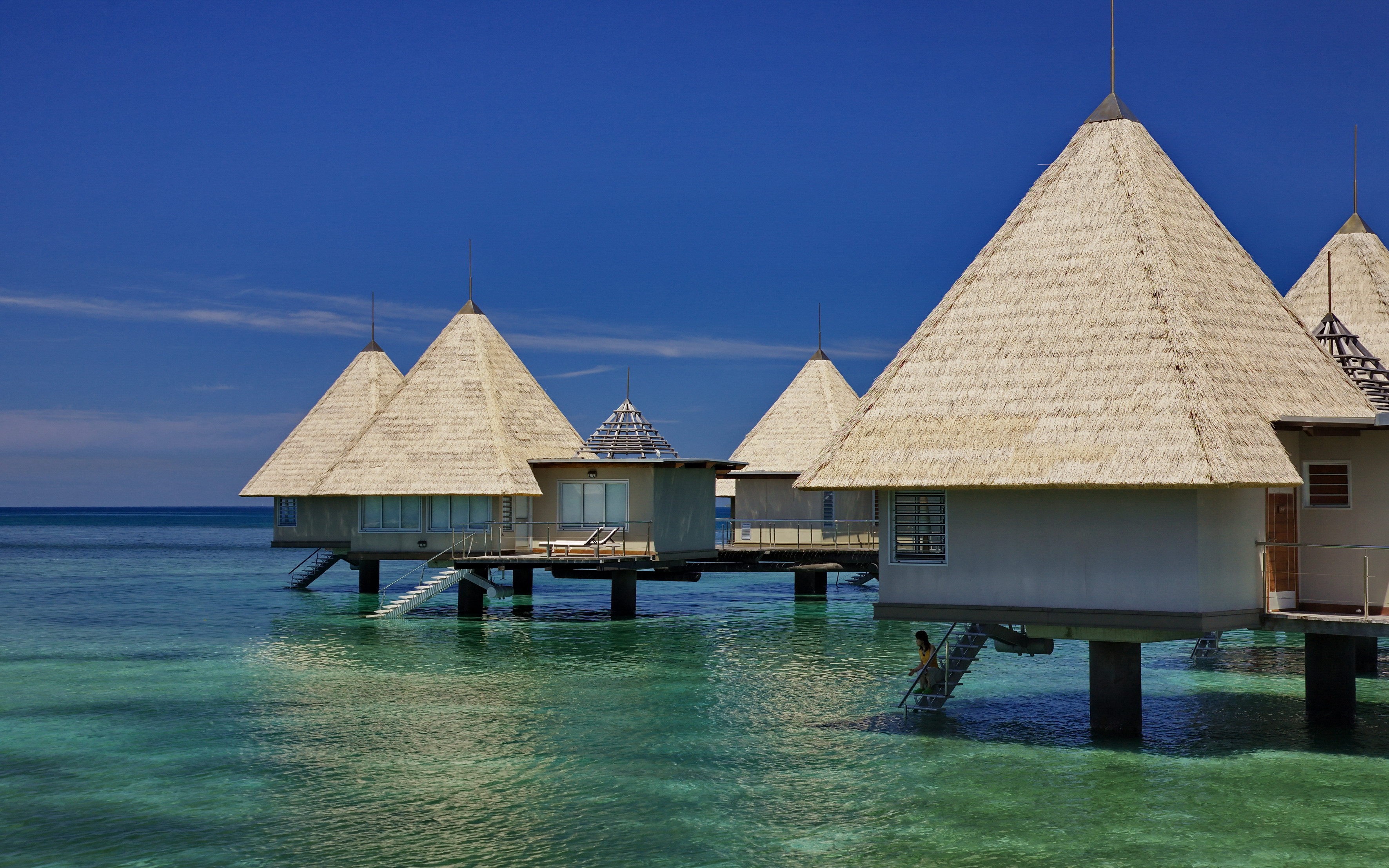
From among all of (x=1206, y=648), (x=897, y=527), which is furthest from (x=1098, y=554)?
(x=1206, y=648)

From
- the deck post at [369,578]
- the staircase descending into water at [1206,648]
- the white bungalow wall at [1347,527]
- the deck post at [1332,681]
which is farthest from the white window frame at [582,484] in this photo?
the white bungalow wall at [1347,527]

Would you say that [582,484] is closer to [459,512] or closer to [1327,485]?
[459,512]

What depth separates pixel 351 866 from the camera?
1418 cm

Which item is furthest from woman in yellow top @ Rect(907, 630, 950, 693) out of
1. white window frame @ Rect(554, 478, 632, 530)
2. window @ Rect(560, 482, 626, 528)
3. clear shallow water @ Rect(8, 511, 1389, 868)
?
window @ Rect(560, 482, 626, 528)

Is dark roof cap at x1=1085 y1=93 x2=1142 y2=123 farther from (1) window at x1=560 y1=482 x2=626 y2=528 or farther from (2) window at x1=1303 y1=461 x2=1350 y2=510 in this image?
(1) window at x1=560 y1=482 x2=626 y2=528

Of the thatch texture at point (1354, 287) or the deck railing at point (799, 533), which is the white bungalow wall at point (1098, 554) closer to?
the thatch texture at point (1354, 287)

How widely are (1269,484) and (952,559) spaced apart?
414 centimetres

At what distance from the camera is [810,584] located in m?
49.1

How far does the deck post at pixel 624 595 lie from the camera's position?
3922cm

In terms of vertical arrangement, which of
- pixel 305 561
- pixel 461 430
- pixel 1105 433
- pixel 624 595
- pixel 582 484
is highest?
pixel 461 430

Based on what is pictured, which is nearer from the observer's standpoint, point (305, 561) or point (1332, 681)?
point (1332, 681)

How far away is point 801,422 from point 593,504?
961 cm

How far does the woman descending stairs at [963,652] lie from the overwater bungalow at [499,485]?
45.4 feet

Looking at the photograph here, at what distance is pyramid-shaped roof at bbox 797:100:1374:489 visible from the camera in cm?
1748
